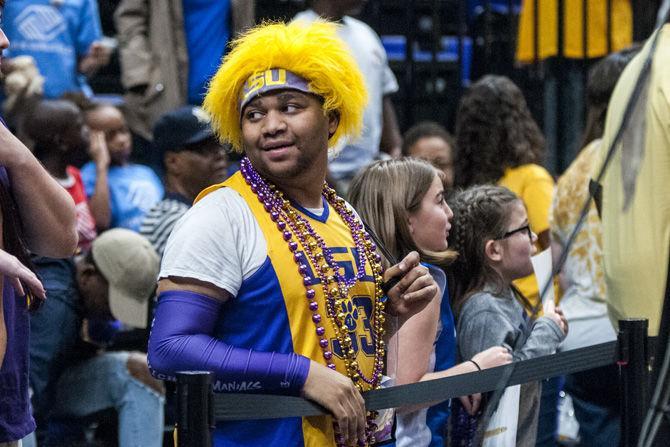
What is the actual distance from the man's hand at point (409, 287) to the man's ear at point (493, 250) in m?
1.27

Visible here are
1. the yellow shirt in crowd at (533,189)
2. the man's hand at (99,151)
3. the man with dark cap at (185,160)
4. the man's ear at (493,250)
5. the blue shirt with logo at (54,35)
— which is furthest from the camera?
the blue shirt with logo at (54,35)

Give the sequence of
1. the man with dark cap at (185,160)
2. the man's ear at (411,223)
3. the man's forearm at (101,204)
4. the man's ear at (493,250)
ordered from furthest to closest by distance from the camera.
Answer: the man's forearm at (101,204)
the man with dark cap at (185,160)
the man's ear at (493,250)
the man's ear at (411,223)

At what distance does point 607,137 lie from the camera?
4.03m

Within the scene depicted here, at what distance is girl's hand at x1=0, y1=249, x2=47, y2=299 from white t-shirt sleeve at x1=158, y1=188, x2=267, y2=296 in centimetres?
36

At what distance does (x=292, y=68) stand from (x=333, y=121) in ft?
0.77

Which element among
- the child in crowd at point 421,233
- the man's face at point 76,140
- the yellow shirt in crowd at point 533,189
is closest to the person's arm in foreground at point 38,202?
the child in crowd at point 421,233

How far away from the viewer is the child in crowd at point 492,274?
→ 13.6 ft

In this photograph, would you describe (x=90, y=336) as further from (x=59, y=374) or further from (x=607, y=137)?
(x=607, y=137)

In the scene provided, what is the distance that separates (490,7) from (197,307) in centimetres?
590

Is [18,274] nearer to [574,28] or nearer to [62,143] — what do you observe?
[62,143]

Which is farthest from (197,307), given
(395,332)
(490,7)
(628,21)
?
(490,7)

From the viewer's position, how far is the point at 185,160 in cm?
554

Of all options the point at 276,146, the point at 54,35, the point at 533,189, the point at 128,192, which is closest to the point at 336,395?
the point at 276,146

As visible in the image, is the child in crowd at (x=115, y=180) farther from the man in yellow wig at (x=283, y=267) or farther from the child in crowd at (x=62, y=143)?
the man in yellow wig at (x=283, y=267)
